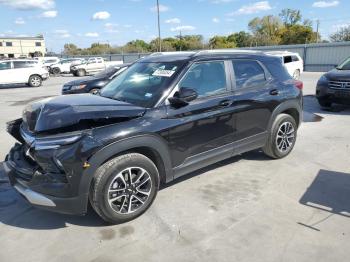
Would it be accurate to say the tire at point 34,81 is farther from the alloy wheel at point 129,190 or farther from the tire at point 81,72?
the alloy wheel at point 129,190

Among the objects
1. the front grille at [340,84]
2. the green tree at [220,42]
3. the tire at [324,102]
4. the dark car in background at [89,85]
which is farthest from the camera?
the green tree at [220,42]

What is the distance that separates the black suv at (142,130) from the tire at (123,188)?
0.03ft

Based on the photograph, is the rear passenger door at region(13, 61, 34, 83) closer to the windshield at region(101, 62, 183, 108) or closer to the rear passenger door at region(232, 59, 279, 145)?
the windshield at region(101, 62, 183, 108)

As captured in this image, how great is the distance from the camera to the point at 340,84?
8.92 meters

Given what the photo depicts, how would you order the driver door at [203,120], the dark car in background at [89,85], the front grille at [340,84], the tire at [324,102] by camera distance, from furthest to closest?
the dark car in background at [89,85] < the tire at [324,102] < the front grille at [340,84] < the driver door at [203,120]

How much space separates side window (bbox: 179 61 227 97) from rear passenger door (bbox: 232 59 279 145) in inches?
9.3

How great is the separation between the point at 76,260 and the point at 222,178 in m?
2.39

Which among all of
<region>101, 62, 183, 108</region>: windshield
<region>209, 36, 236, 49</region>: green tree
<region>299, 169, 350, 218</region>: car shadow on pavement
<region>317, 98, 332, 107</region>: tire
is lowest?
<region>299, 169, 350, 218</region>: car shadow on pavement

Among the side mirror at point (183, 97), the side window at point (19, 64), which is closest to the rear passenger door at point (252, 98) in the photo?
the side mirror at point (183, 97)

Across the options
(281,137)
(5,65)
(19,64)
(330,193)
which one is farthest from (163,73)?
(5,65)

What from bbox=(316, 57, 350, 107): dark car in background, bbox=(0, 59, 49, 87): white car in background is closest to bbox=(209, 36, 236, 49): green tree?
bbox=(0, 59, 49, 87): white car in background

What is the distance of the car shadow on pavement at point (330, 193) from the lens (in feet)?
13.1

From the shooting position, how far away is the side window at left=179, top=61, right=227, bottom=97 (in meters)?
4.25

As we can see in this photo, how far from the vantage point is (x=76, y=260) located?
3.16m
